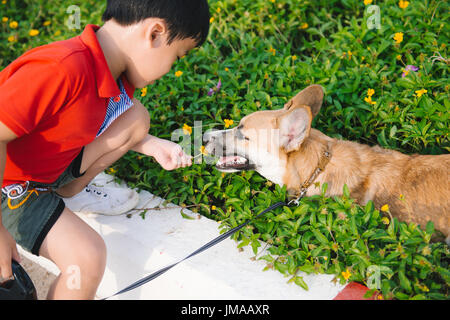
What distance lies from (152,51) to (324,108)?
174 cm

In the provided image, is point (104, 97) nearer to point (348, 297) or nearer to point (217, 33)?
point (348, 297)

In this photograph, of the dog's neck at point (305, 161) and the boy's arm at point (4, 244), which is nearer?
the boy's arm at point (4, 244)

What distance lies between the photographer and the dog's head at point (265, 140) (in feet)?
8.82

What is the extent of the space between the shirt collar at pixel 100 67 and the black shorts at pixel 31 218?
0.72 metres

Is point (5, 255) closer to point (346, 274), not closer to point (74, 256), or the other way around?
point (74, 256)

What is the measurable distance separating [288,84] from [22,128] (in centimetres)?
231

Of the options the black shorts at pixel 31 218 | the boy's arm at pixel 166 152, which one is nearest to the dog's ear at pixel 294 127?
the boy's arm at pixel 166 152

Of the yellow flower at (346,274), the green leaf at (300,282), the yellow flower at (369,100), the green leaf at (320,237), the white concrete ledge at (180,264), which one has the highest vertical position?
the yellow flower at (369,100)

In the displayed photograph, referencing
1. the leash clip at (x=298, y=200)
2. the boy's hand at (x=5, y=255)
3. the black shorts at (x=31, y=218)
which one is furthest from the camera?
the leash clip at (x=298, y=200)

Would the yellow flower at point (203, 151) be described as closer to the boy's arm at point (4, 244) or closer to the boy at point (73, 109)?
the boy at point (73, 109)

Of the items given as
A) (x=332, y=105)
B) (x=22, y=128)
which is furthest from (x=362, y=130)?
(x=22, y=128)

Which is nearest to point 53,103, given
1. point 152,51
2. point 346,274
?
point 152,51

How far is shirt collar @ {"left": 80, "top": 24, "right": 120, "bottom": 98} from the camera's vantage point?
210 centimetres

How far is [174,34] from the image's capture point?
217 cm
